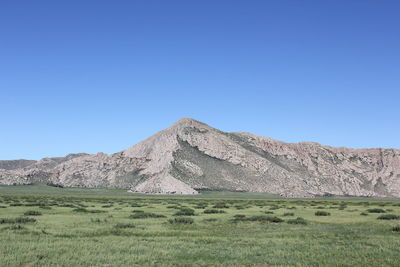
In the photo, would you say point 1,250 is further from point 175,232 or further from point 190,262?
point 175,232

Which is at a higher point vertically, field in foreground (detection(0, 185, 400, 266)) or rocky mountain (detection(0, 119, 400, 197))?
rocky mountain (detection(0, 119, 400, 197))

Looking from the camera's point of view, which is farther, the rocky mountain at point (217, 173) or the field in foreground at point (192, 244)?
the rocky mountain at point (217, 173)

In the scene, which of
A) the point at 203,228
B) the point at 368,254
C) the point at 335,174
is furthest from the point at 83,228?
the point at 335,174

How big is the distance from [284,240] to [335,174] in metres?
178

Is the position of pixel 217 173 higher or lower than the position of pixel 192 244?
higher

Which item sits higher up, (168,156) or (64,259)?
(168,156)

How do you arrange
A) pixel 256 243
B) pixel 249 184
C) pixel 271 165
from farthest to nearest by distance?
pixel 271 165, pixel 249 184, pixel 256 243

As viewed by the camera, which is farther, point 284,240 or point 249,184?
point 249,184

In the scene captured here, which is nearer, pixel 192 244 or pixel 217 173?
pixel 192 244

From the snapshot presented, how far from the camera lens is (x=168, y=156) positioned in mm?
178125

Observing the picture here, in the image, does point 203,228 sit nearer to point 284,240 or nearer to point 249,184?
point 284,240


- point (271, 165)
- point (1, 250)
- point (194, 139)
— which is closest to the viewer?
point (1, 250)

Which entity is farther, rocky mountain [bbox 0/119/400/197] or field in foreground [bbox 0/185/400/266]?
rocky mountain [bbox 0/119/400/197]

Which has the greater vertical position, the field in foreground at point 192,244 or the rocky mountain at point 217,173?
the rocky mountain at point 217,173
